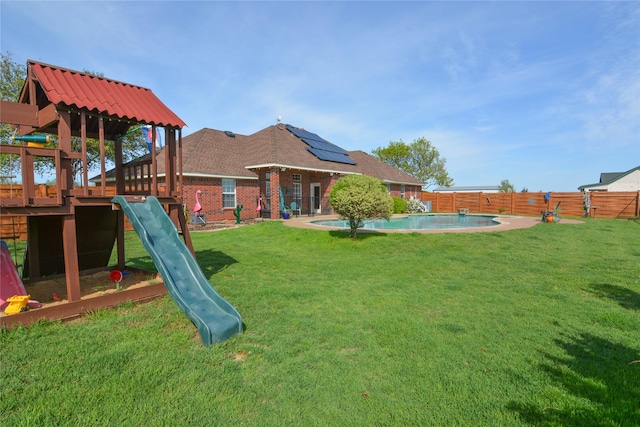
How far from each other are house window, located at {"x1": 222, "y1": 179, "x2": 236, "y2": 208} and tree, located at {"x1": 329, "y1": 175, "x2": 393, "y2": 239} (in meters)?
10.0

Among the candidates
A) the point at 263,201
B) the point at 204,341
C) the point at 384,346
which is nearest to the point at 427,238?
the point at 384,346

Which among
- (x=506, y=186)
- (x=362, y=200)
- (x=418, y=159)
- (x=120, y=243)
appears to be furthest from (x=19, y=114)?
(x=506, y=186)

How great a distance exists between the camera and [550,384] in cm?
286

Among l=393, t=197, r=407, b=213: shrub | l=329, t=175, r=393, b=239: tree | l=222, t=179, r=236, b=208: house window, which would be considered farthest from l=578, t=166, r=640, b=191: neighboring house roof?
l=222, t=179, r=236, b=208: house window

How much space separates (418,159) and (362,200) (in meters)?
49.3

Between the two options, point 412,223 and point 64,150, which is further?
point 412,223

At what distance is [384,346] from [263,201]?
57.6 feet

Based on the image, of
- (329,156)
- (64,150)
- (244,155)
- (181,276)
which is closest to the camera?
(181,276)

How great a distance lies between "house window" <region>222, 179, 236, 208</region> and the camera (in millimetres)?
18578

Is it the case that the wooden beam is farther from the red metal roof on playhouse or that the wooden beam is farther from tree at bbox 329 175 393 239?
tree at bbox 329 175 393 239

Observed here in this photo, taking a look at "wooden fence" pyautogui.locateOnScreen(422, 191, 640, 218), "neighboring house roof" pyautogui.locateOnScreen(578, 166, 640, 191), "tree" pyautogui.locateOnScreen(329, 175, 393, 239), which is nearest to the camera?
"tree" pyautogui.locateOnScreen(329, 175, 393, 239)

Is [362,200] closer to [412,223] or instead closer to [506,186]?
[412,223]

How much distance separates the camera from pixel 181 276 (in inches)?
186

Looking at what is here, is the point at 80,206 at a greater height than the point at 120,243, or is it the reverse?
the point at 80,206
